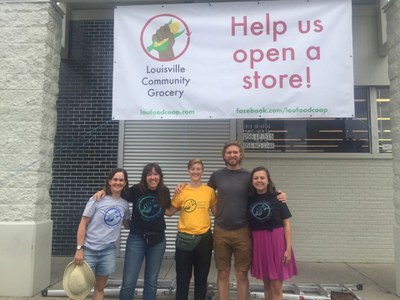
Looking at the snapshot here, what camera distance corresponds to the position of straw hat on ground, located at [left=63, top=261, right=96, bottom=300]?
407cm

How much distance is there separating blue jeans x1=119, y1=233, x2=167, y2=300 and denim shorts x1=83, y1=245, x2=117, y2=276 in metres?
0.16

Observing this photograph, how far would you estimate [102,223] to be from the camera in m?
4.24

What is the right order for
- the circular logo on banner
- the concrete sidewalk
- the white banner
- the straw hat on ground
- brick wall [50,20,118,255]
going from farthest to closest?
brick wall [50,20,118,255] < the circular logo on banner < the white banner < the concrete sidewalk < the straw hat on ground

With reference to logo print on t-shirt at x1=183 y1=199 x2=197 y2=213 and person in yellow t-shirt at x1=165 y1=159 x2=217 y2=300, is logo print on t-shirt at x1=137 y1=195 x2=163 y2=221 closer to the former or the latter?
person in yellow t-shirt at x1=165 y1=159 x2=217 y2=300

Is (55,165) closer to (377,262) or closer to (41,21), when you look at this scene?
(41,21)

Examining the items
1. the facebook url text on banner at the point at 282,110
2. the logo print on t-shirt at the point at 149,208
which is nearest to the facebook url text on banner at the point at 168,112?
the facebook url text on banner at the point at 282,110

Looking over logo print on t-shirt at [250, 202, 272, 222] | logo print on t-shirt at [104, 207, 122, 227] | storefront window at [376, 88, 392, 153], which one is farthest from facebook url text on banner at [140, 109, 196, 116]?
storefront window at [376, 88, 392, 153]

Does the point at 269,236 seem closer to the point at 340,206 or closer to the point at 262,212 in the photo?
the point at 262,212

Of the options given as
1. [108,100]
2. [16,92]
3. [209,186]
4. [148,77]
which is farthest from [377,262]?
[16,92]

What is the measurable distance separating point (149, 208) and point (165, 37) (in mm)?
2601

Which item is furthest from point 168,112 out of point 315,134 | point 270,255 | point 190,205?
point 315,134

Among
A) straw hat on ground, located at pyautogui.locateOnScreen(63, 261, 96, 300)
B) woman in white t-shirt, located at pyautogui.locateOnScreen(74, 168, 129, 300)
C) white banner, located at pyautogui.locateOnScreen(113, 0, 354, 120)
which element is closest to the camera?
straw hat on ground, located at pyautogui.locateOnScreen(63, 261, 96, 300)

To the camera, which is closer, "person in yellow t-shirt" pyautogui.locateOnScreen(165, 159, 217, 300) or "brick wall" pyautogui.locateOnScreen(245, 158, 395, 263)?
"person in yellow t-shirt" pyautogui.locateOnScreen(165, 159, 217, 300)

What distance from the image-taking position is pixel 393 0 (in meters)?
5.61
